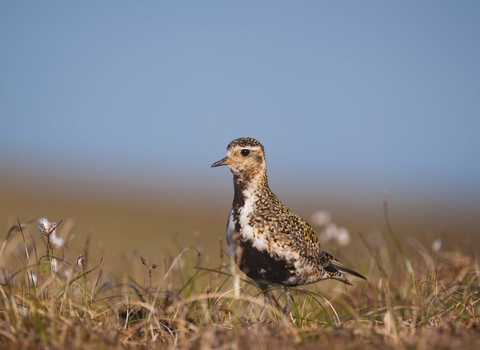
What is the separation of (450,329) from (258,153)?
2.67 meters

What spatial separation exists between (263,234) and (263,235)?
0.04 feet

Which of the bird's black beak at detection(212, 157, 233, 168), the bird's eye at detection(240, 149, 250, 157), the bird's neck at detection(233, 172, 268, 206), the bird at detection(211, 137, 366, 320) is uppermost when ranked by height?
the bird's eye at detection(240, 149, 250, 157)

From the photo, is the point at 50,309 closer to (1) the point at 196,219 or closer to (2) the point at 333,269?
(2) the point at 333,269

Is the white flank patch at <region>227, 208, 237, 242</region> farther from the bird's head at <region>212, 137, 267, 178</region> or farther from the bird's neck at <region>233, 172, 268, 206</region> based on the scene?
the bird's head at <region>212, 137, 267, 178</region>

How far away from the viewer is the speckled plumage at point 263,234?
5188mm

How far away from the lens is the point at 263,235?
5.20 meters

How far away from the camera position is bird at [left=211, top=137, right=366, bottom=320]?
519 cm

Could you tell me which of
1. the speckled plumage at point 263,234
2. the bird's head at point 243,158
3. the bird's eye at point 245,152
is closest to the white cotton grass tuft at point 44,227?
the speckled plumage at point 263,234

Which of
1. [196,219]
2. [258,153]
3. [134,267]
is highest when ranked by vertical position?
[258,153]

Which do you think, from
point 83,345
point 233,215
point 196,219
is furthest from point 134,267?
point 196,219

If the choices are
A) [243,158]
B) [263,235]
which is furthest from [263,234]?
[243,158]

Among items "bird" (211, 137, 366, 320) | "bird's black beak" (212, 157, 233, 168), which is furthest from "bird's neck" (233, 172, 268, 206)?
"bird's black beak" (212, 157, 233, 168)

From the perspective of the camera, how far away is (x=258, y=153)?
573 cm

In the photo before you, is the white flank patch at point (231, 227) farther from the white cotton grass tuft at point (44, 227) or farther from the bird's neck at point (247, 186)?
the white cotton grass tuft at point (44, 227)
